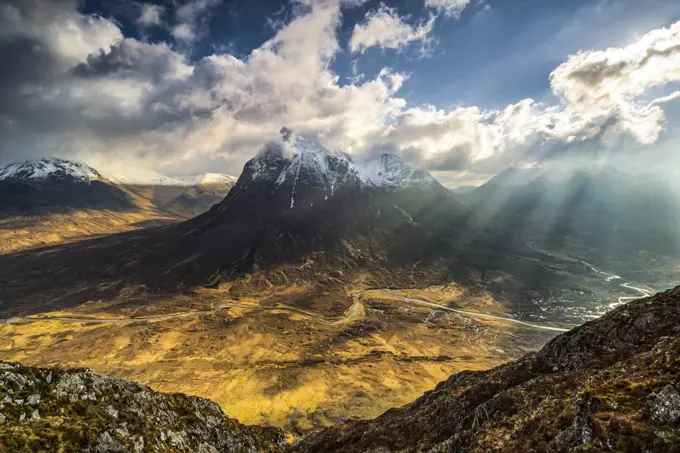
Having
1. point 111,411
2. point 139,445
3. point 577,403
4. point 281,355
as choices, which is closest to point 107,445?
point 139,445

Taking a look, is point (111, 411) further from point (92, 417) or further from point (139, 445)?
point (139, 445)

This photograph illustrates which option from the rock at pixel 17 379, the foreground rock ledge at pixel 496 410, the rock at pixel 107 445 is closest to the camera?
the foreground rock ledge at pixel 496 410

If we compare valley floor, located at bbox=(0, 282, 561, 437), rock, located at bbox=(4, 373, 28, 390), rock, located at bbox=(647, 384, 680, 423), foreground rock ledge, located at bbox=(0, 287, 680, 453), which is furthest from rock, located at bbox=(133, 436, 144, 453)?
valley floor, located at bbox=(0, 282, 561, 437)

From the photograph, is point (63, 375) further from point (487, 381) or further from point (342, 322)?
point (342, 322)

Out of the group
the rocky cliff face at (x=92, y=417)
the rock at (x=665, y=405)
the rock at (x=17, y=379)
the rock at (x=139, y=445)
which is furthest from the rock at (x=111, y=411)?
the rock at (x=665, y=405)

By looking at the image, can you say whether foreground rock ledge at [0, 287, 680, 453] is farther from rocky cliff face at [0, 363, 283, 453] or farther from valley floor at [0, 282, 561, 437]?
valley floor at [0, 282, 561, 437]

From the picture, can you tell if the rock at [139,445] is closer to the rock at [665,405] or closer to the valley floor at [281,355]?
the rock at [665,405]
